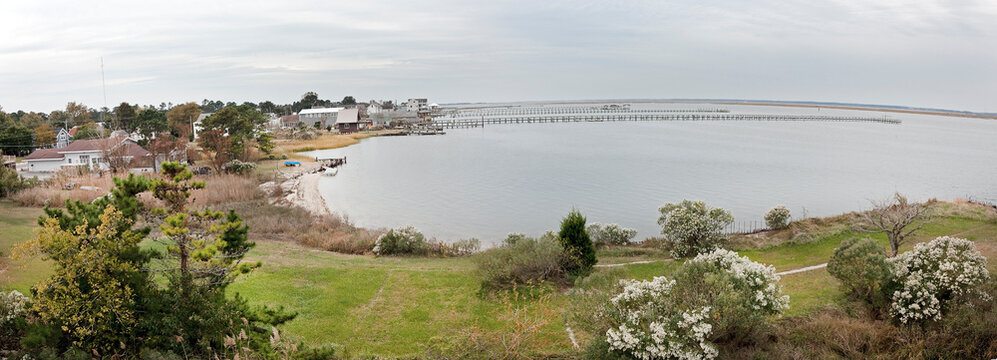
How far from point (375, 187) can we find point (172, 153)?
569 inches

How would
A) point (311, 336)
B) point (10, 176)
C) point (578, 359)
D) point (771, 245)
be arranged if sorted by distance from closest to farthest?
point (578, 359)
point (311, 336)
point (771, 245)
point (10, 176)

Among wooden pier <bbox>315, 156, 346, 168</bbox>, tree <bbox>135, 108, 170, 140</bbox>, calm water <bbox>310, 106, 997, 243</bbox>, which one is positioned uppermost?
tree <bbox>135, 108, 170, 140</bbox>

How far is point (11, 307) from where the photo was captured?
734 cm

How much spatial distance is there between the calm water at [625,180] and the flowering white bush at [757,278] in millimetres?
14643

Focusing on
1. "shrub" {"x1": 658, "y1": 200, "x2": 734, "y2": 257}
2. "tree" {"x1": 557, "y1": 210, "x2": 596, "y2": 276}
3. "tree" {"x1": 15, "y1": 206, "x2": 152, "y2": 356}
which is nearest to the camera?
"tree" {"x1": 15, "y1": 206, "x2": 152, "y2": 356}

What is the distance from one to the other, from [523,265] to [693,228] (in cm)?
570

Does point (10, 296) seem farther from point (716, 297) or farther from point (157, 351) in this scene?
point (716, 297)

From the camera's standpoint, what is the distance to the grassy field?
9555 millimetres

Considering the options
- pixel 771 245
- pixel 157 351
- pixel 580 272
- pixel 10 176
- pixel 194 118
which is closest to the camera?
pixel 157 351

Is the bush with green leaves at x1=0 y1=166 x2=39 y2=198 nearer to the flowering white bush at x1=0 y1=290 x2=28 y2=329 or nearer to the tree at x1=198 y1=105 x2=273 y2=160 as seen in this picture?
the tree at x1=198 y1=105 x2=273 y2=160

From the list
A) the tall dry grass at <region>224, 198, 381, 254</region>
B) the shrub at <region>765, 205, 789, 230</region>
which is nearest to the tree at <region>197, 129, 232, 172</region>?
the tall dry grass at <region>224, 198, 381, 254</region>

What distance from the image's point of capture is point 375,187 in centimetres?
3794

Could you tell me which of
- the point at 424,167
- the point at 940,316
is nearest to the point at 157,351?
the point at 940,316

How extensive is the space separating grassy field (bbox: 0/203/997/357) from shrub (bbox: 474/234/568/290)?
518mm
